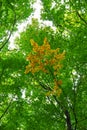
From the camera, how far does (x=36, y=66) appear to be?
8.82 meters

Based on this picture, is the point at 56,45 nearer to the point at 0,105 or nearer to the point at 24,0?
the point at 24,0

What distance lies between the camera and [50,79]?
13.4 metres

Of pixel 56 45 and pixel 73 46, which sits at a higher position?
pixel 56 45

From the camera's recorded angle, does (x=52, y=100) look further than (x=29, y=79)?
Yes

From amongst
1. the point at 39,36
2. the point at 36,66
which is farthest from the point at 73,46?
the point at 36,66

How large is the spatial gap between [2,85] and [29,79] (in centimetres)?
177

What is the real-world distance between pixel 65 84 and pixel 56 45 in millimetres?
2171

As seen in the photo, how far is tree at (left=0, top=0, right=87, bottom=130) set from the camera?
11.8 m

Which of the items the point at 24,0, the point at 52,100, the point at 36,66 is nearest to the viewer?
the point at 36,66

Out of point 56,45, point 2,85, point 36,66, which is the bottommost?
point 36,66

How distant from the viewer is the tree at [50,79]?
11789 mm

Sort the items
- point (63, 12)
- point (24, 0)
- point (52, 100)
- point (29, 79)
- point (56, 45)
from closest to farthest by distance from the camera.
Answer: point (24, 0) → point (63, 12) → point (56, 45) → point (29, 79) → point (52, 100)

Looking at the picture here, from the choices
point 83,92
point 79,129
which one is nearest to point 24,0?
point 83,92

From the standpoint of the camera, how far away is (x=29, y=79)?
1382 cm
